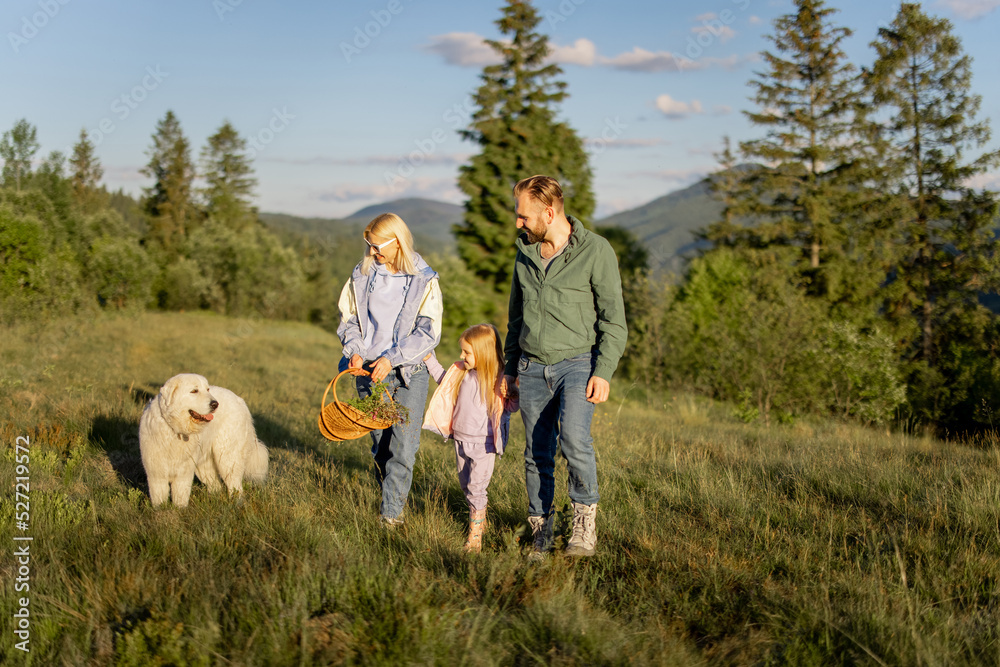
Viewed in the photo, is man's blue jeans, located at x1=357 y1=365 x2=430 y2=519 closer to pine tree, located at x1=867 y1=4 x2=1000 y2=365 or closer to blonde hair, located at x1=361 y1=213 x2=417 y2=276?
blonde hair, located at x1=361 y1=213 x2=417 y2=276

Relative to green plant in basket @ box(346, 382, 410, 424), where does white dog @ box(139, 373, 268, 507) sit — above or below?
below

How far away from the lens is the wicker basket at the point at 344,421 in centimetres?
419

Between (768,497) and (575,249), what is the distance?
8.57 ft

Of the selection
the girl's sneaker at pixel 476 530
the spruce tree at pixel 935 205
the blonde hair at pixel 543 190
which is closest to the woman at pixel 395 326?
the girl's sneaker at pixel 476 530

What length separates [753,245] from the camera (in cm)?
3509

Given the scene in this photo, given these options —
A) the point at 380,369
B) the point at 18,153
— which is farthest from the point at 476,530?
the point at 18,153

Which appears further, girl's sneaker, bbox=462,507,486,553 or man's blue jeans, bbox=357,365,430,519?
man's blue jeans, bbox=357,365,430,519

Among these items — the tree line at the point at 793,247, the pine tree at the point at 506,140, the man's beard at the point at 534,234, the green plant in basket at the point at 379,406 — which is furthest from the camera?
the pine tree at the point at 506,140

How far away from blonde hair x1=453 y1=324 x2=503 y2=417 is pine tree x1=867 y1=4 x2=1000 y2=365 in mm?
28043

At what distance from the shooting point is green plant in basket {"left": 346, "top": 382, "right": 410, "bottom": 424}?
4199mm

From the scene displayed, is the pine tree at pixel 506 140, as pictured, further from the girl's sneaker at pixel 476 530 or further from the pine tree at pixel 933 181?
the girl's sneaker at pixel 476 530

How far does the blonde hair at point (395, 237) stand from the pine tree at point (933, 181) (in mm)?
28354

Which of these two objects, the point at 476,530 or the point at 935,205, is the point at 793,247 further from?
the point at 476,530

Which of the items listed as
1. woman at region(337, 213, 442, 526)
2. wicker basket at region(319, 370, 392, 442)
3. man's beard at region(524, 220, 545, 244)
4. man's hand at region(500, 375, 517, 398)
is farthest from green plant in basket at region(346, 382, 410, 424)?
man's beard at region(524, 220, 545, 244)
